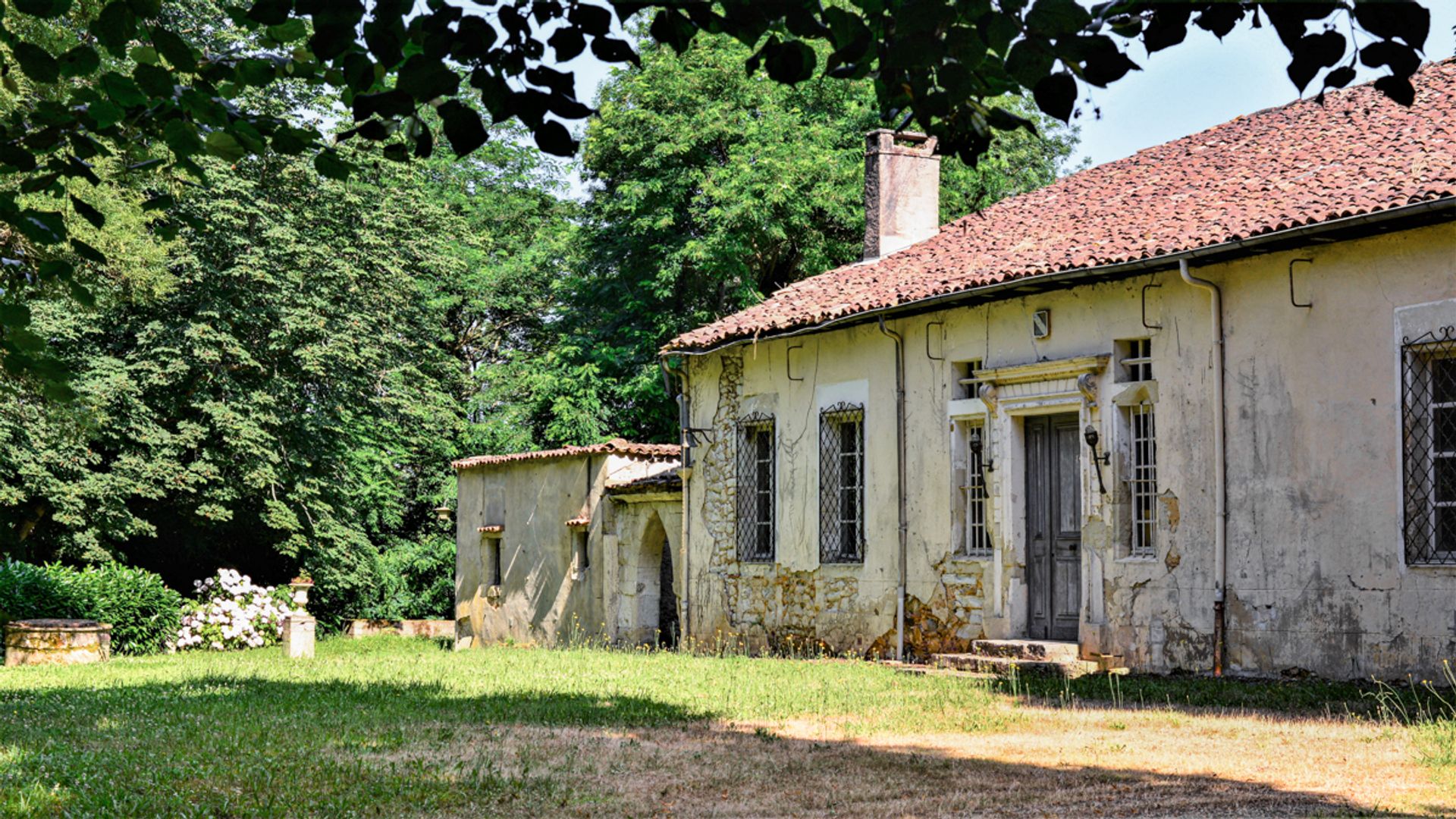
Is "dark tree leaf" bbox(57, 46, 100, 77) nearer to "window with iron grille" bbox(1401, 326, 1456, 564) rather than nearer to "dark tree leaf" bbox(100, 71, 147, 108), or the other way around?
"dark tree leaf" bbox(100, 71, 147, 108)

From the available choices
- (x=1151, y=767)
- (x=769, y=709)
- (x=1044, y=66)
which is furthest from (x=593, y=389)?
(x=1044, y=66)

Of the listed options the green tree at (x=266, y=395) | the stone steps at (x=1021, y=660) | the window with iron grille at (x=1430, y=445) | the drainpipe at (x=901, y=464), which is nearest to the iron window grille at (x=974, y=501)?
the drainpipe at (x=901, y=464)

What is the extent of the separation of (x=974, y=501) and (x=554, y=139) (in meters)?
11.1

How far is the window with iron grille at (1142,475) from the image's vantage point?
1310 centimetres

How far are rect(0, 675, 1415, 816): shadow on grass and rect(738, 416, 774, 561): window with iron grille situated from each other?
7561 millimetres

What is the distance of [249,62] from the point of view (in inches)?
218

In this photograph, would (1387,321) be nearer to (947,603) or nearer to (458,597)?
(947,603)

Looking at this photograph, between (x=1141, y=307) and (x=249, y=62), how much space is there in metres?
9.36

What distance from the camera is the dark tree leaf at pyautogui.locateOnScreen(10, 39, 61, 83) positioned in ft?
16.5

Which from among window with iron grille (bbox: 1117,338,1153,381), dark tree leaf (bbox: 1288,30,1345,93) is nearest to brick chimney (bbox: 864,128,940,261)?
window with iron grille (bbox: 1117,338,1153,381)

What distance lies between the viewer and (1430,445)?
428 inches

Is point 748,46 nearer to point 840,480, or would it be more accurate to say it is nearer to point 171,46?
point 171,46

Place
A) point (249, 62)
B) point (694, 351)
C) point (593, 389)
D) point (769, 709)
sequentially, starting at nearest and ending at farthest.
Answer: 1. point (249, 62)
2. point (769, 709)
3. point (694, 351)
4. point (593, 389)

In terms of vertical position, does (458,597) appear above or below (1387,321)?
below
